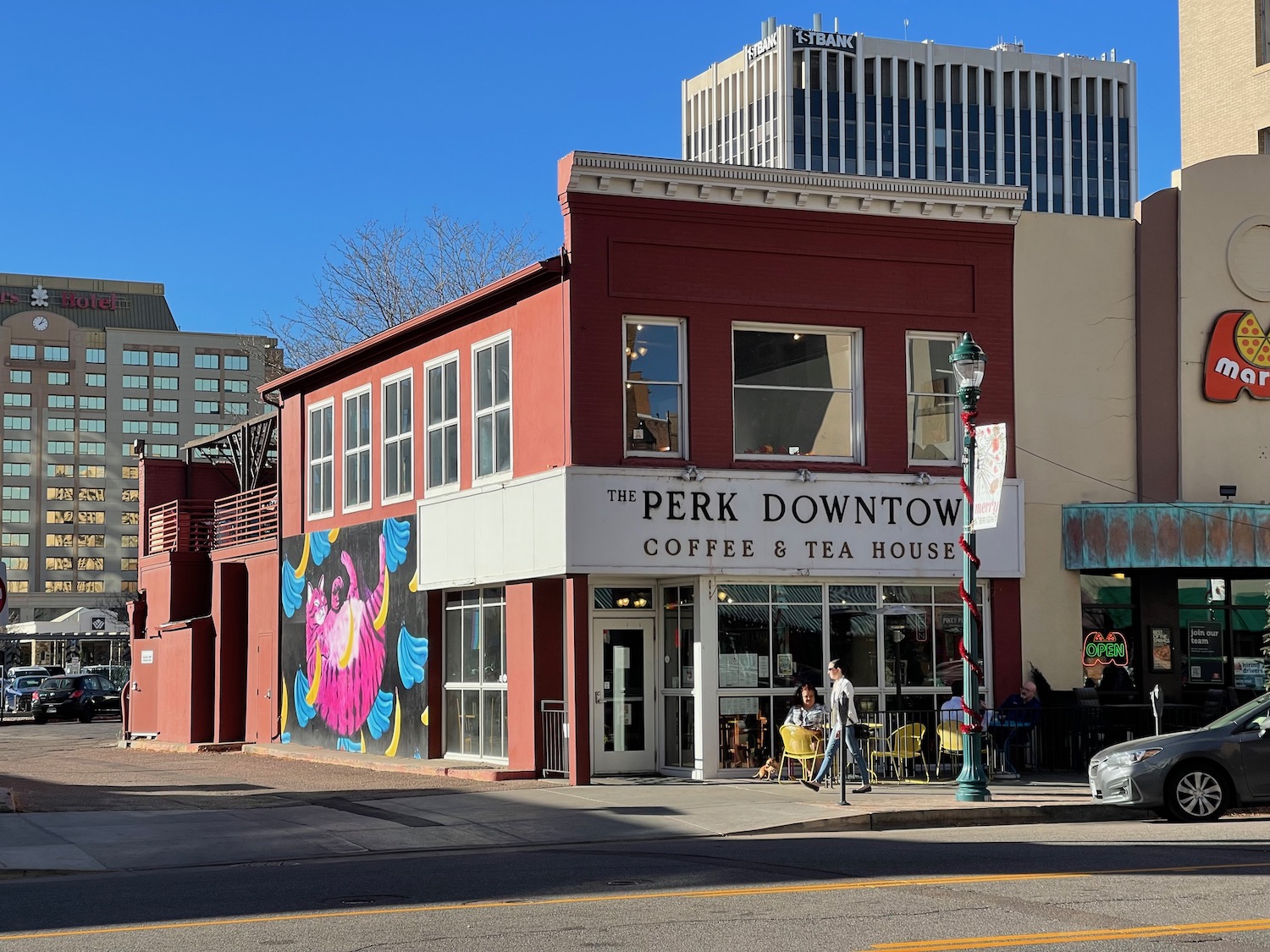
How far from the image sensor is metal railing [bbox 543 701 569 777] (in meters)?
22.0

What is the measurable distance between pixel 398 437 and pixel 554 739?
6.97 m

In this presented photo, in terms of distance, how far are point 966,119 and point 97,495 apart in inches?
3587

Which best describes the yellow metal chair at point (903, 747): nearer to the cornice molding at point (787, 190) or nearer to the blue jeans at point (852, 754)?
the blue jeans at point (852, 754)

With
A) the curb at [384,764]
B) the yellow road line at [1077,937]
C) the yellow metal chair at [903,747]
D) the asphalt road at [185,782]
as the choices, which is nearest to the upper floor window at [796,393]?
the yellow metal chair at [903,747]

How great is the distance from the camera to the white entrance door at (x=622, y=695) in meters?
22.1

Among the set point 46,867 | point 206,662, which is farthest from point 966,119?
point 46,867

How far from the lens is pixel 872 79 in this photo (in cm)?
12875

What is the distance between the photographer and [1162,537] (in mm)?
23141

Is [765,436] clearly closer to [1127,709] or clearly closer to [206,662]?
[1127,709]

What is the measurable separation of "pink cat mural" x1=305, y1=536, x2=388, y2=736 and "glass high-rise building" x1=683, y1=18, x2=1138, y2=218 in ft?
329

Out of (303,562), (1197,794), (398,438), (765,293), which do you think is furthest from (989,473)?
(303,562)

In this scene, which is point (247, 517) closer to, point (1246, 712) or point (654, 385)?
point (654, 385)

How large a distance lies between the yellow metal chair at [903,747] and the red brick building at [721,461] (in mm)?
1150

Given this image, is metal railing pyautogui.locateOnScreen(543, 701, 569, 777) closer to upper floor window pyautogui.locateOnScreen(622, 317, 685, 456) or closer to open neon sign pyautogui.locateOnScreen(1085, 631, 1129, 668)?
upper floor window pyautogui.locateOnScreen(622, 317, 685, 456)
